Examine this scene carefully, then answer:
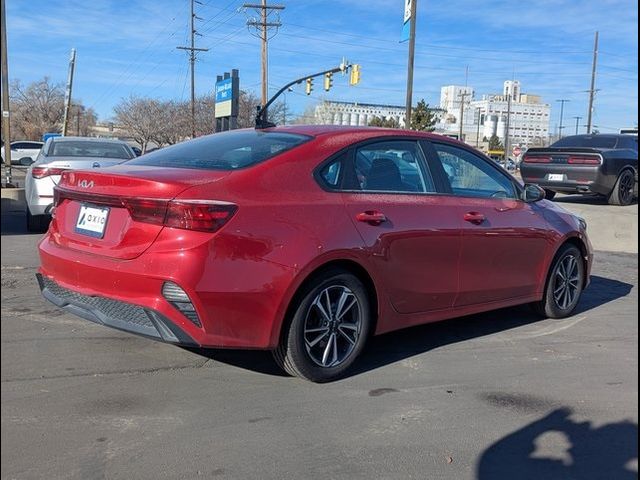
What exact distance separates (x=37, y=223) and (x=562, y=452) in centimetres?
871

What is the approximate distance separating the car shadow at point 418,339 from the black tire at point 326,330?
23 centimetres

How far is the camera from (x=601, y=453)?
339cm

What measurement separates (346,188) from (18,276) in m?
4.28

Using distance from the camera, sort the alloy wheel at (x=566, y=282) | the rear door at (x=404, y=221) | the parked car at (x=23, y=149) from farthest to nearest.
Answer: the parked car at (x=23, y=149) < the alloy wheel at (x=566, y=282) < the rear door at (x=404, y=221)

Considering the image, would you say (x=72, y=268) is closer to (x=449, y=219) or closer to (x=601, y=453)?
(x=449, y=219)

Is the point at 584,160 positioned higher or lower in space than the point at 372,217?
higher

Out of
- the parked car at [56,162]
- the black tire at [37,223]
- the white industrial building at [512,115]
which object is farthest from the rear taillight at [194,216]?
the white industrial building at [512,115]

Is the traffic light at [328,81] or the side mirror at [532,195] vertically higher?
the traffic light at [328,81]

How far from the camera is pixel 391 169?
462 cm

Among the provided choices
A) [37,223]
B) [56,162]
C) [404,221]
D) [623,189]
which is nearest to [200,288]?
[404,221]

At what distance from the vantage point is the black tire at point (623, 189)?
13875 mm

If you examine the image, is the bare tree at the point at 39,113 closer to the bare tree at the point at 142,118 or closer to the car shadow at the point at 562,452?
the bare tree at the point at 142,118

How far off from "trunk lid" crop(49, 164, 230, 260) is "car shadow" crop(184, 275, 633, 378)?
1211mm

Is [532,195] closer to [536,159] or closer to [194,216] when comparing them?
[194,216]
